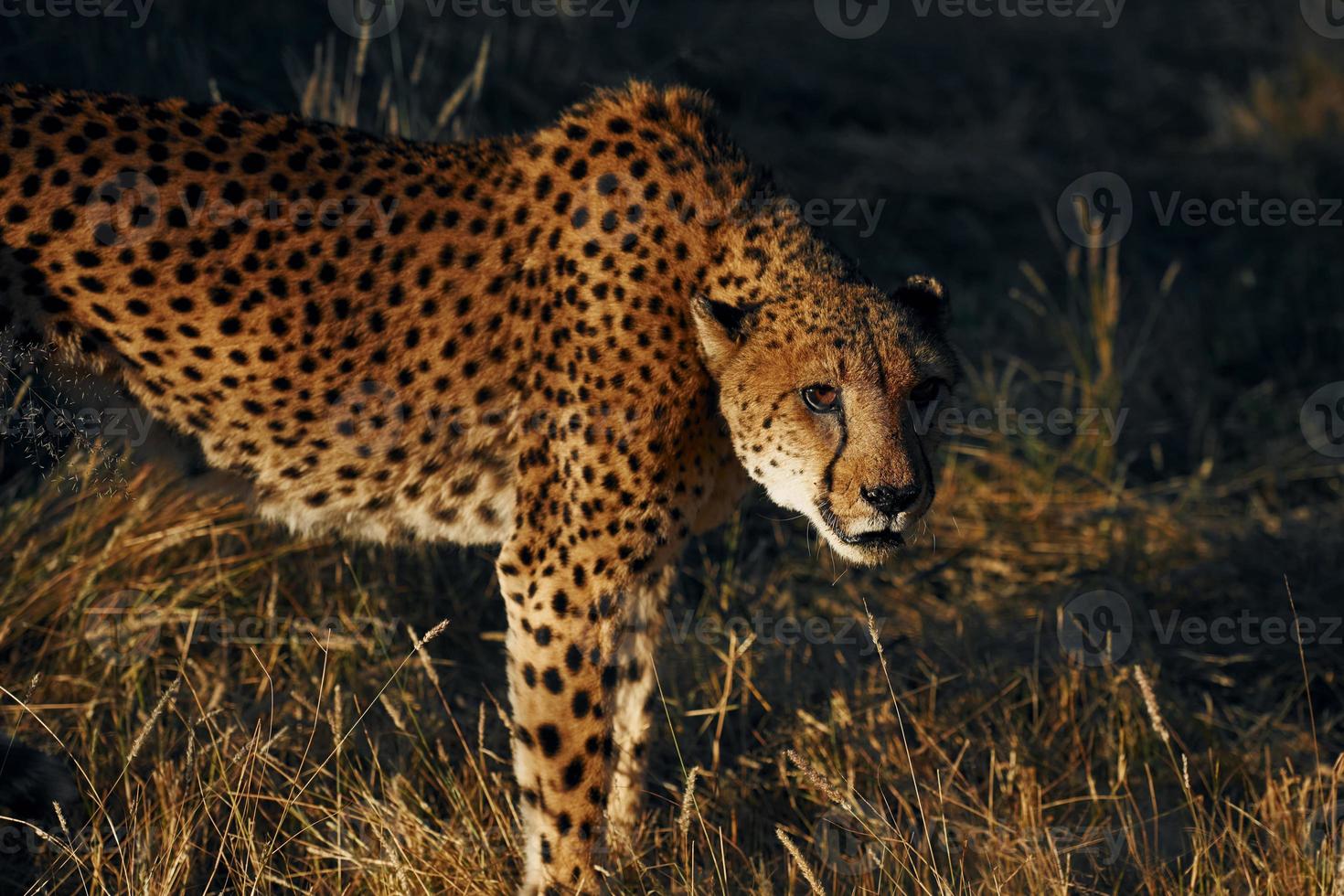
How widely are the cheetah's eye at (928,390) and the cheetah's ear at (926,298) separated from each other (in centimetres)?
20

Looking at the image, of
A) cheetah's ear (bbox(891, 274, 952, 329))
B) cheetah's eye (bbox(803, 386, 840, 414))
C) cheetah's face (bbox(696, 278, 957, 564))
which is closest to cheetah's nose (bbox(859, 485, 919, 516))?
cheetah's face (bbox(696, 278, 957, 564))

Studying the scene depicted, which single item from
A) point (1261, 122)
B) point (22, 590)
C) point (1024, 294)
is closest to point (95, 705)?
point (22, 590)

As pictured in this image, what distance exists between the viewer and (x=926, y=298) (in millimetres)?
3330

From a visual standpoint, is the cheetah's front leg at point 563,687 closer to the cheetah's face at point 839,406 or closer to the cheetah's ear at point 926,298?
the cheetah's face at point 839,406

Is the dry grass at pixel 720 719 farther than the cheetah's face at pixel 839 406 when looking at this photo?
Yes

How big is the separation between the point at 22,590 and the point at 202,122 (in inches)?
55.8

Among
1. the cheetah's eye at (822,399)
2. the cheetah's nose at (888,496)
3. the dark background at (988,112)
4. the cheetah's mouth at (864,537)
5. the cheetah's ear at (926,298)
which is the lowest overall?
the cheetah's mouth at (864,537)

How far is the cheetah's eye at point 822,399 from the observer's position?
3.07 meters

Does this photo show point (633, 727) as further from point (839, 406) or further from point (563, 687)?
point (839, 406)

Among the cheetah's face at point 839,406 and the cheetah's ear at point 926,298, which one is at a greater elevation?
the cheetah's ear at point 926,298

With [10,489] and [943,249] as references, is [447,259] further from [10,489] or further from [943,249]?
[943,249]

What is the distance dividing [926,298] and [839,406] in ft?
1.44

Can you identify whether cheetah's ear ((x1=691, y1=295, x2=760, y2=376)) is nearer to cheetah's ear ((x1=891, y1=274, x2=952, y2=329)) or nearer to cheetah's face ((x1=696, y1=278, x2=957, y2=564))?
cheetah's face ((x1=696, y1=278, x2=957, y2=564))

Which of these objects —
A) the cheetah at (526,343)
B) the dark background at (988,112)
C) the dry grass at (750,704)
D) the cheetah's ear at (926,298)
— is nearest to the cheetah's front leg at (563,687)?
the cheetah at (526,343)
